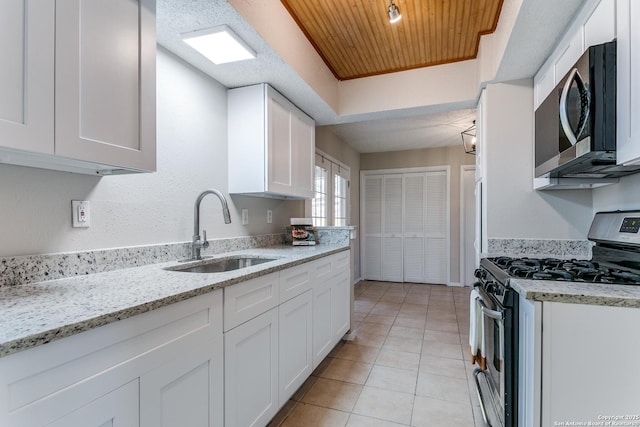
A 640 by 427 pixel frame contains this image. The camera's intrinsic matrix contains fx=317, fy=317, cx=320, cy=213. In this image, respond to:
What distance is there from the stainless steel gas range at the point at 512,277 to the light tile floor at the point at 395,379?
275 millimetres

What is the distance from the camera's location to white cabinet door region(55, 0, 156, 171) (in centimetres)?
99

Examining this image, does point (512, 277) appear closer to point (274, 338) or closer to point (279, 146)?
point (274, 338)

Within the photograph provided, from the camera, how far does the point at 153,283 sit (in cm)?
117

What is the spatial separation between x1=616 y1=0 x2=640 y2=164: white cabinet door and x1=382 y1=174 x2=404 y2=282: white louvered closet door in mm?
4201

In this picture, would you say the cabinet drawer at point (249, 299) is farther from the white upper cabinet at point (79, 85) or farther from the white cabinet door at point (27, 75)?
the white cabinet door at point (27, 75)

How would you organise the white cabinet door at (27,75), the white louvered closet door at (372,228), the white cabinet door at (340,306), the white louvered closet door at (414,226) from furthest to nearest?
the white louvered closet door at (372,228) → the white louvered closet door at (414,226) → the white cabinet door at (340,306) → the white cabinet door at (27,75)

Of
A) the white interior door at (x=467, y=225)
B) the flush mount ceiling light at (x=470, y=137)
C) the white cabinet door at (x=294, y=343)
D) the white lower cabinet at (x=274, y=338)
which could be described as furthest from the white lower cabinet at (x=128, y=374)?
the white interior door at (x=467, y=225)

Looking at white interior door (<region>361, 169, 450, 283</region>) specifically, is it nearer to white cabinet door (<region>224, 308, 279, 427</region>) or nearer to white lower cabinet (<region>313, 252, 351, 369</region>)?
white lower cabinet (<region>313, 252, 351, 369</region>)

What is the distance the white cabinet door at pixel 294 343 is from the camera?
5.60ft

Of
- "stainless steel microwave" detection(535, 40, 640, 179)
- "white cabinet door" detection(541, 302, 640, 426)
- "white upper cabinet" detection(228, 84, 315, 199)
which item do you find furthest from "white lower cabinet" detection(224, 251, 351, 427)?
"stainless steel microwave" detection(535, 40, 640, 179)

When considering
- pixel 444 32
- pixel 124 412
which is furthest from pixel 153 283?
pixel 444 32

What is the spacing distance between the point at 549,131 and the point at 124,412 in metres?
2.19

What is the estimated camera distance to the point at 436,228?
529 cm

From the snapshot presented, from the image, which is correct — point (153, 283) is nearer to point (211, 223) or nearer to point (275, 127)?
point (211, 223)
